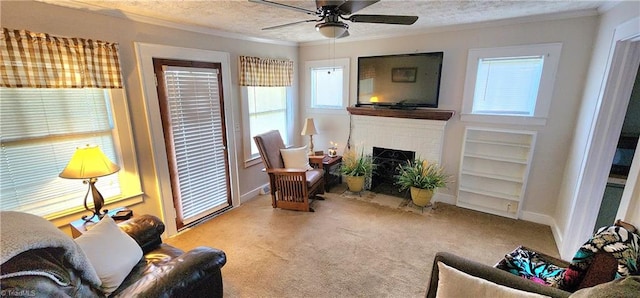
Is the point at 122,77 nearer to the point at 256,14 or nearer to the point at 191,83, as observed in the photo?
the point at 191,83

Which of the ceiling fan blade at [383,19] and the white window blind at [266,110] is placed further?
the white window blind at [266,110]

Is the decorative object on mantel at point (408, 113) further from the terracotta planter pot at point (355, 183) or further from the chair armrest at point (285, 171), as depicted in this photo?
the chair armrest at point (285, 171)

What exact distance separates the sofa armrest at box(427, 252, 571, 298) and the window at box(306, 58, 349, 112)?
3136mm

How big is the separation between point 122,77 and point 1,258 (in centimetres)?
192

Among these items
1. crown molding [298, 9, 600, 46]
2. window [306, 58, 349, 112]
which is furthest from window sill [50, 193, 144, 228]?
crown molding [298, 9, 600, 46]

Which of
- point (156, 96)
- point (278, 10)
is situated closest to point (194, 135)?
point (156, 96)

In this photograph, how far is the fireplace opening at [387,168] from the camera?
3.97 metres

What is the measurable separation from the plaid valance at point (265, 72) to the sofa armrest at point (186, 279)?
8.14 ft

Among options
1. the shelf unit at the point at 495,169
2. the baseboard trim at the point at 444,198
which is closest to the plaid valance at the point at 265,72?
the shelf unit at the point at 495,169

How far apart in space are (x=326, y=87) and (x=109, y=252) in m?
3.55

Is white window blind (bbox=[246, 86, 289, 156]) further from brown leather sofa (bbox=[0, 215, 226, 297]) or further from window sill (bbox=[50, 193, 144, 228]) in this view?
brown leather sofa (bbox=[0, 215, 226, 297])

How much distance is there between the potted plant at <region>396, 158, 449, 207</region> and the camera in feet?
11.2

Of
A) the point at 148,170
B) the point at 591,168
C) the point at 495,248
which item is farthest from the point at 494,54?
the point at 148,170

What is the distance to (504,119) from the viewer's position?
3.09 meters
